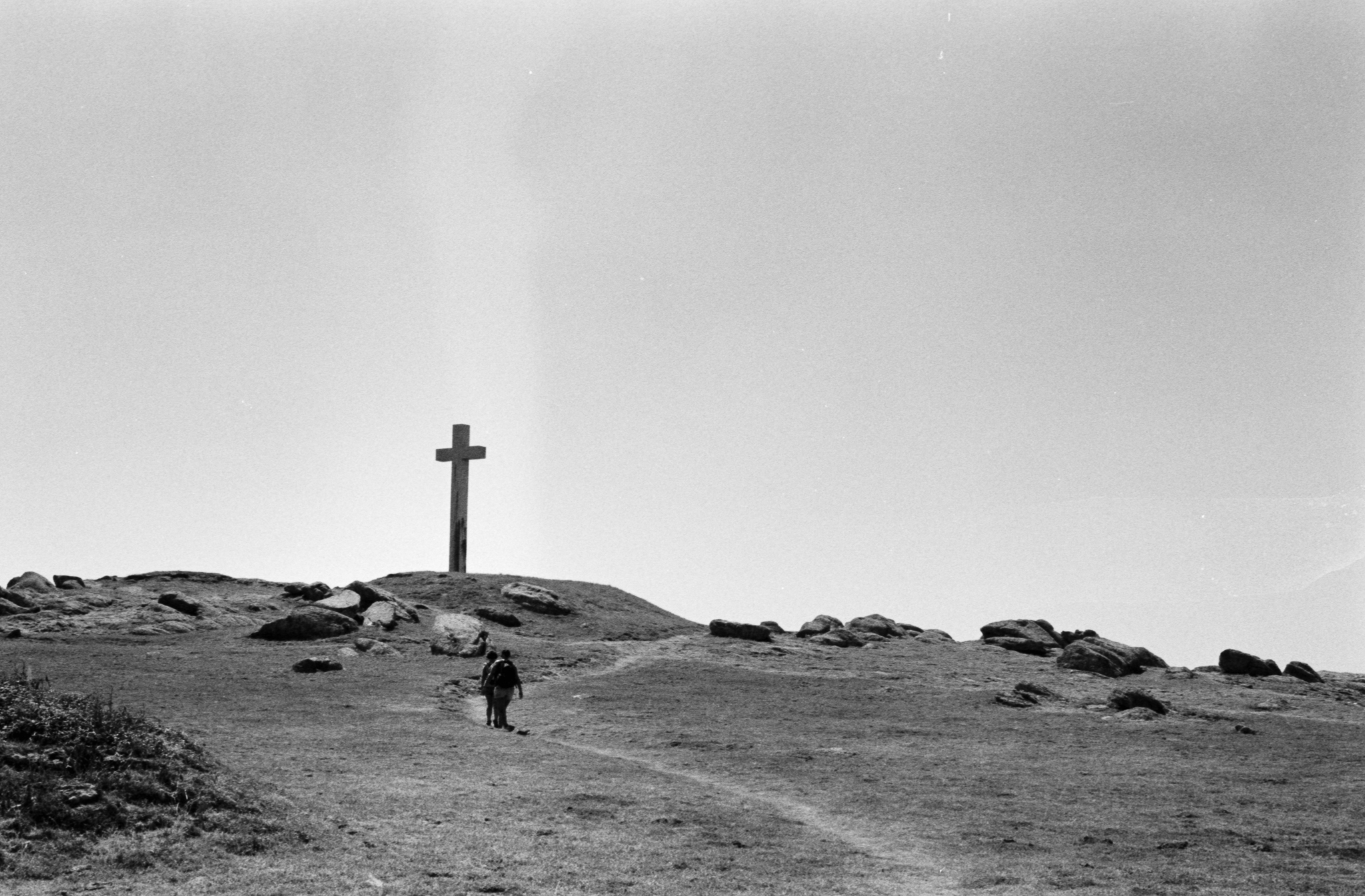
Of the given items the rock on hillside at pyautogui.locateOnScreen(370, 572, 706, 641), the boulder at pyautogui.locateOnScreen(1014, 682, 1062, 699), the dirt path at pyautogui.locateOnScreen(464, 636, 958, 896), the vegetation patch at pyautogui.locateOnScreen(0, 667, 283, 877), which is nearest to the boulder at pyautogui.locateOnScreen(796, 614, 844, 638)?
the rock on hillside at pyautogui.locateOnScreen(370, 572, 706, 641)

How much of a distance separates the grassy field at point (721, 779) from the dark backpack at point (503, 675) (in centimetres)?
118

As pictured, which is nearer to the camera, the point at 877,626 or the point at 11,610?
the point at 11,610

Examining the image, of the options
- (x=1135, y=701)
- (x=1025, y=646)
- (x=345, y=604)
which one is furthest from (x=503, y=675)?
(x=1025, y=646)

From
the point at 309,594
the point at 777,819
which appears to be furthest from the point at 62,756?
the point at 309,594

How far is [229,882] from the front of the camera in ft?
39.5

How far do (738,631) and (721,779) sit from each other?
27.3 metres

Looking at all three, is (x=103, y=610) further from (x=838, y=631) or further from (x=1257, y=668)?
(x=1257, y=668)

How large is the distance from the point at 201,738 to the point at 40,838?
835 centimetres

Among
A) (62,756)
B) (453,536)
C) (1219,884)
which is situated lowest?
(1219,884)

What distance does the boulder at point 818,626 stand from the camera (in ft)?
168

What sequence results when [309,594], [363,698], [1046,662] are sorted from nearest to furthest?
[363,698], [1046,662], [309,594]

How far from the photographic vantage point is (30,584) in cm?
4594

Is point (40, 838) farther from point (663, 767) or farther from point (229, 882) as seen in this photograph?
point (663, 767)

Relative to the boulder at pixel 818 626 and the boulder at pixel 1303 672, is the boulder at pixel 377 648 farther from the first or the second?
the boulder at pixel 1303 672
